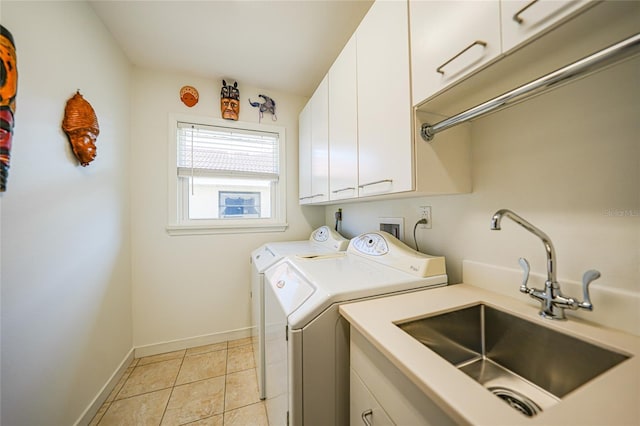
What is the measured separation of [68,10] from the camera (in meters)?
1.24

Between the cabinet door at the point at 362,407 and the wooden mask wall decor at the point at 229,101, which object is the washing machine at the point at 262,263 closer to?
the cabinet door at the point at 362,407

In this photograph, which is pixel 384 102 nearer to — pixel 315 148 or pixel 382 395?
pixel 315 148

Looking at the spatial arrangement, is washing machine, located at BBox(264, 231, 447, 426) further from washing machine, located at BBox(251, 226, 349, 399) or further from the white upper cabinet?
the white upper cabinet

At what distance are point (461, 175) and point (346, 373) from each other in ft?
3.21

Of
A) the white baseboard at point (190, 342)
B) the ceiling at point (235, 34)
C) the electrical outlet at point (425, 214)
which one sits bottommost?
the white baseboard at point (190, 342)

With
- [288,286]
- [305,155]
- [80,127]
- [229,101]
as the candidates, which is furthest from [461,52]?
[229,101]

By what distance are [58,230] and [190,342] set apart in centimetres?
148

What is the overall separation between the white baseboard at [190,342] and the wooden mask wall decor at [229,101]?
2.10 metres

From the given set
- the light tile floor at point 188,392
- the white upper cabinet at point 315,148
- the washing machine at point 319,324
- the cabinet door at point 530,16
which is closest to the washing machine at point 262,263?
the light tile floor at point 188,392

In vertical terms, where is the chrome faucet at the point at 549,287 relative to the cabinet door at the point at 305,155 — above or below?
below

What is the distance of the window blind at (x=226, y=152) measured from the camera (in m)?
2.15

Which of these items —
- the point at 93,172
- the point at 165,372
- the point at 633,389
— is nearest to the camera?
the point at 633,389

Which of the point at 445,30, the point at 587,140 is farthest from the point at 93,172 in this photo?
the point at 587,140

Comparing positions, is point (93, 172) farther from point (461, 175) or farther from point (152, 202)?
point (461, 175)
